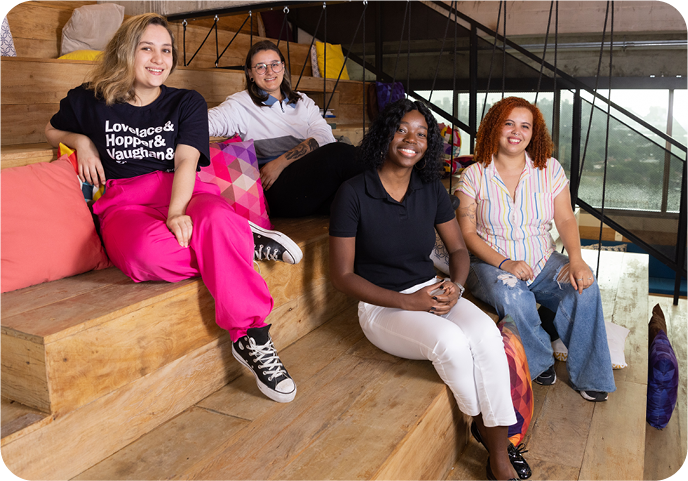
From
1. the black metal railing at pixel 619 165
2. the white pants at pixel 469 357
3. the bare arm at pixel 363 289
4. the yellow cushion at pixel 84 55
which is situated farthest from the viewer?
the black metal railing at pixel 619 165

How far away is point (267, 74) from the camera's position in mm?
2334

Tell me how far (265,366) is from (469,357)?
568mm

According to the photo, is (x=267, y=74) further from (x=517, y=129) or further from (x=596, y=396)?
(x=596, y=396)

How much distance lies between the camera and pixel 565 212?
7.23 feet

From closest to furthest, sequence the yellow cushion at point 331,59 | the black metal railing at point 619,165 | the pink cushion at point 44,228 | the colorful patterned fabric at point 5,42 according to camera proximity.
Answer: the pink cushion at point 44,228
the colorful patterned fabric at point 5,42
the black metal railing at point 619,165
the yellow cushion at point 331,59

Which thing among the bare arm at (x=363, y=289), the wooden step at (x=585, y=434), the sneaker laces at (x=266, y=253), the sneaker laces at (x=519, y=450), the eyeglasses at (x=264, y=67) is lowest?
the wooden step at (x=585, y=434)

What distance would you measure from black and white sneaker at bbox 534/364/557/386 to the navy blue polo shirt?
62 centimetres

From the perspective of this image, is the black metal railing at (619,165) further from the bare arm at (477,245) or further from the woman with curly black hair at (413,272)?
the woman with curly black hair at (413,272)

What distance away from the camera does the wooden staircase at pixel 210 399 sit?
1.24 metres

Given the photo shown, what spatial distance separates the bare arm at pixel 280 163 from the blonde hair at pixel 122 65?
64cm

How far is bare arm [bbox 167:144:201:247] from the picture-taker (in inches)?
61.0

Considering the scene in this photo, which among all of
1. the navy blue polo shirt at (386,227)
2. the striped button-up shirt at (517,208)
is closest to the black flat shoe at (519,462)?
the navy blue polo shirt at (386,227)

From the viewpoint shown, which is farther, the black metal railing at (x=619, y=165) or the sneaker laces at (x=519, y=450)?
the black metal railing at (x=619, y=165)

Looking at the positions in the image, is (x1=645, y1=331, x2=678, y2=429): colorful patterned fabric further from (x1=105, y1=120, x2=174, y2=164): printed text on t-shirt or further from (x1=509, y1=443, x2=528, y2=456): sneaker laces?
(x1=105, y1=120, x2=174, y2=164): printed text on t-shirt
